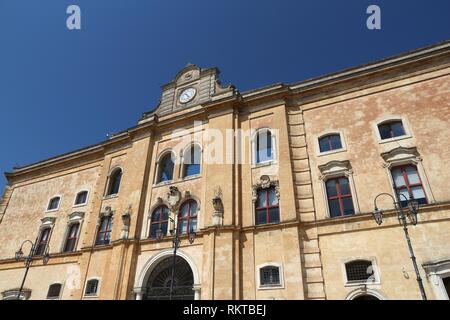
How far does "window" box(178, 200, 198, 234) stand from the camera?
16.5 meters

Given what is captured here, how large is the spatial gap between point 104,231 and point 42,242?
250 inches

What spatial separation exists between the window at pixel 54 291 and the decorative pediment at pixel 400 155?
65.2 ft

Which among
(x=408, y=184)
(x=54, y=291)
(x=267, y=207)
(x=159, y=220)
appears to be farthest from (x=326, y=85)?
(x=54, y=291)

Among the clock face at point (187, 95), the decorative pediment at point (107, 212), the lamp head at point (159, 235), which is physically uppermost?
the clock face at point (187, 95)

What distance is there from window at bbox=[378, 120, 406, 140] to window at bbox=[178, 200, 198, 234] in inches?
417

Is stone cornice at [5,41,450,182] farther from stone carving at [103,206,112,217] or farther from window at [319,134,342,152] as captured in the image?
stone carving at [103,206,112,217]

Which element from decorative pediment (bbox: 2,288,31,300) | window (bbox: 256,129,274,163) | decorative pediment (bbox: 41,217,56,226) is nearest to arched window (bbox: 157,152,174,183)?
window (bbox: 256,129,274,163)

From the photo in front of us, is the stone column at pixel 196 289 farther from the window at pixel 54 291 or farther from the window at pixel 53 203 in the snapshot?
the window at pixel 53 203

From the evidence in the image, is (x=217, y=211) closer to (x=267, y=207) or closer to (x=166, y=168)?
(x=267, y=207)

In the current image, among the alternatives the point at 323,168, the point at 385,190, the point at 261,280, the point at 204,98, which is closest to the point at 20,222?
the point at 204,98

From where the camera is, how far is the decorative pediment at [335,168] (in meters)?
14.5

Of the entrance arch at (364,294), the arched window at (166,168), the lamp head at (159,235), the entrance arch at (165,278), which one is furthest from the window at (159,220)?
the entrance arch at (364,294)

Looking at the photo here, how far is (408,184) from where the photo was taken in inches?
519
